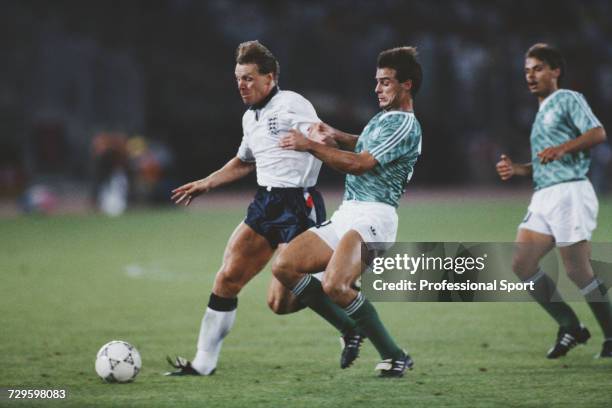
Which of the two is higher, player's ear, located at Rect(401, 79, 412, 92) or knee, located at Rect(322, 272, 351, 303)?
player's ear, located at Rect(401, 79, 412, 92)

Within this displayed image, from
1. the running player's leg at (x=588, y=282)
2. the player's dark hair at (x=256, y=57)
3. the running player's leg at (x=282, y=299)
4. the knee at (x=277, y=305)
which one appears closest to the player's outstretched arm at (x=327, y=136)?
the player's dark hair at (x=256, y=57)

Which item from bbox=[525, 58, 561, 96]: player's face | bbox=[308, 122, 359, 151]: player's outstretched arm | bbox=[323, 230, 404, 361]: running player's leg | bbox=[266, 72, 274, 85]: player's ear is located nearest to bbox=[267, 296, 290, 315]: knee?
bbox=[323, 230, 404, 361]: running player's leg

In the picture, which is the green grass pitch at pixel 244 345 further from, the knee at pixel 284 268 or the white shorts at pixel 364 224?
the white shorts at pixel 364 224

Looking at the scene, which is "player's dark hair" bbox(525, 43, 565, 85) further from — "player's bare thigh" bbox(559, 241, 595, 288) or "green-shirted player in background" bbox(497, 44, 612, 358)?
"player's bare thigh" bbox(559, 241, 595, 288)

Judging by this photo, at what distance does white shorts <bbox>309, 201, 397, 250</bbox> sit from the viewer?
691 cm

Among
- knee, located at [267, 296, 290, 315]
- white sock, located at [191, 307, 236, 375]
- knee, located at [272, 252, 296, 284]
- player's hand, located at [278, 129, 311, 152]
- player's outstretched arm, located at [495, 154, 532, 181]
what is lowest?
white sock, located at [191, 307, 236, 375]

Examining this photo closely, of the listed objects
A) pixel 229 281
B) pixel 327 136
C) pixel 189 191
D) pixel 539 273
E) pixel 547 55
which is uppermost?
pixel 547 55

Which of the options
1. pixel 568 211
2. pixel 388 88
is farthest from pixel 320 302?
pixel 568 211

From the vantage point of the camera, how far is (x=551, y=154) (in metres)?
7.39

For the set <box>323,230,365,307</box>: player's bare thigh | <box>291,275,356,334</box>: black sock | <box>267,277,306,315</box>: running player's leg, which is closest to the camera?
<box>323,230,365,307</box>: player's bare thigh

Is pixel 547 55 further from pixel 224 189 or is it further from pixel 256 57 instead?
pixel 224 189

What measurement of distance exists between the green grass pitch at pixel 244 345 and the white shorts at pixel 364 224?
3.10ft

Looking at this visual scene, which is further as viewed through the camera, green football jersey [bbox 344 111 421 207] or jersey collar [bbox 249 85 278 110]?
jersey collar [bbox 249 85 278 110]

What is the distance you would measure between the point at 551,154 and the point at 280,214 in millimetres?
1924
